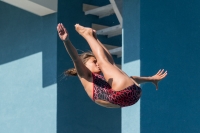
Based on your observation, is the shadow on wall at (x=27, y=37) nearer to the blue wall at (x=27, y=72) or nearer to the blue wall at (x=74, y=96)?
the blue wall at (x=27, y=72)

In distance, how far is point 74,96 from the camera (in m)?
8.00

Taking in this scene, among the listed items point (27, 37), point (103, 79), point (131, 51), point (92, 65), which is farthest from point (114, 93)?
point (27, 37)

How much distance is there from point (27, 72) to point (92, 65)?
3.03 meters

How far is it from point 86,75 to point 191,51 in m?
2.72

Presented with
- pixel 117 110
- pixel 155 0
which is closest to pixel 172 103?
pixel 155 0

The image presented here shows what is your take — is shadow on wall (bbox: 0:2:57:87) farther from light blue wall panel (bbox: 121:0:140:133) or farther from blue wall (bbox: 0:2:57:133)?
light blue wall panel (bbox: 121:0:140:133)

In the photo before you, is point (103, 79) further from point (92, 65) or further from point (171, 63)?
point (171, 63)

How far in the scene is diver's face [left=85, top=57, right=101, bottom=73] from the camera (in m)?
5.23

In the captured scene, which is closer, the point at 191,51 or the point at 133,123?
the point at 133,123

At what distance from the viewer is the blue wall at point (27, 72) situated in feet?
25.7

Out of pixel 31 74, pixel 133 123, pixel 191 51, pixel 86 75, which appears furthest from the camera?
pixel 31 74

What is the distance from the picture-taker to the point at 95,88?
5133 millimetres

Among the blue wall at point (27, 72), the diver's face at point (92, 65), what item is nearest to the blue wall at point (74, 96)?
the blue wall at point (27, 72)

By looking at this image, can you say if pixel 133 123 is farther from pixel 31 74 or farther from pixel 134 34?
pixel 31 74
